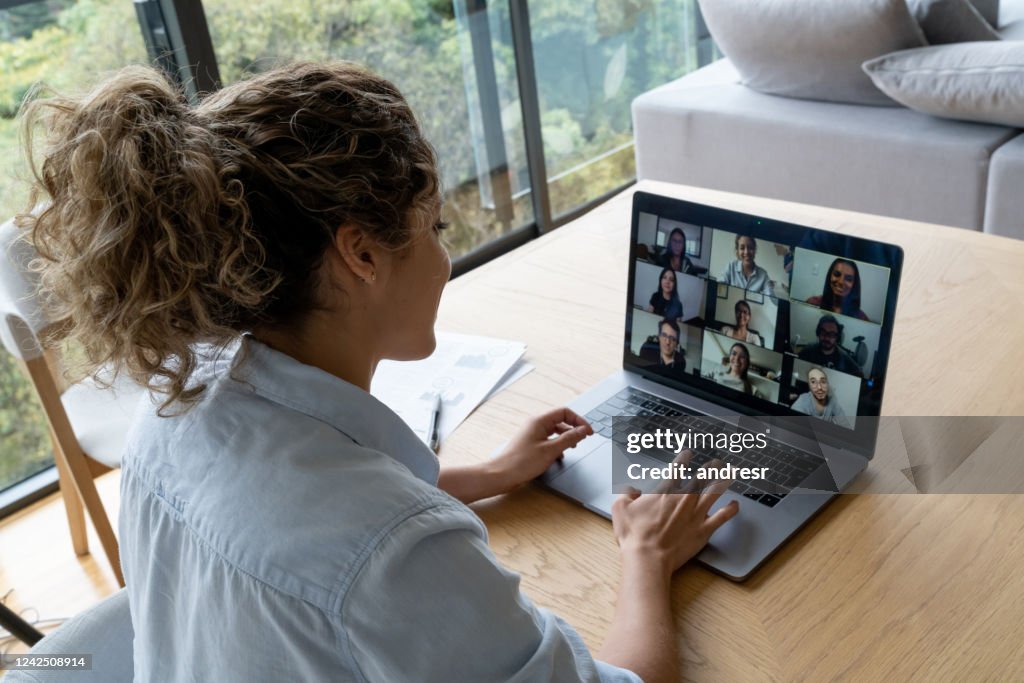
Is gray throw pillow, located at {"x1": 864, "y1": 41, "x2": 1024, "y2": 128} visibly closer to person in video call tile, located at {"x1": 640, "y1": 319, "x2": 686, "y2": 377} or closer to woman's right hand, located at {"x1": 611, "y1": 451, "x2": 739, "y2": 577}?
person in video call tile, located at {"x1": 640, "y1": 319, "x2": 686, "y2": 377}

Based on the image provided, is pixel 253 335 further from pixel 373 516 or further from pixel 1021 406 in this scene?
pixel 1021 406

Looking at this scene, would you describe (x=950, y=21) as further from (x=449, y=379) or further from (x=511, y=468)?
(x=511, y=468)

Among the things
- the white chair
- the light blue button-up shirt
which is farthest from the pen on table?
the white chair

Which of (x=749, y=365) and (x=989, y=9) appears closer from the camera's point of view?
(x=749, y=365)

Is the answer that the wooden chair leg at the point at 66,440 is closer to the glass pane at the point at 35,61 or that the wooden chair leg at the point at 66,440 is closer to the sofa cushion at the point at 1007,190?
the glass pane at the point at 35,61

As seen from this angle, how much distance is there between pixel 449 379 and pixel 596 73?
250 centimetres

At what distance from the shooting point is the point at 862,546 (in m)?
0.88

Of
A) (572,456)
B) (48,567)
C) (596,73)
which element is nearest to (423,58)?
(596,73)

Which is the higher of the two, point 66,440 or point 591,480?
point 591,480

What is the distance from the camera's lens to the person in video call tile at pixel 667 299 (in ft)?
3.59

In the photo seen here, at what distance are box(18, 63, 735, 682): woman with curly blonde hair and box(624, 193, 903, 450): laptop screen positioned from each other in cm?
27

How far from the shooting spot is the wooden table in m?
0.77

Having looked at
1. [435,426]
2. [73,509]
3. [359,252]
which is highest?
[359,252]

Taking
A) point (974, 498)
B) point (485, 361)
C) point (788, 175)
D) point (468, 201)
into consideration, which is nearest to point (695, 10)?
point (468, 201)
